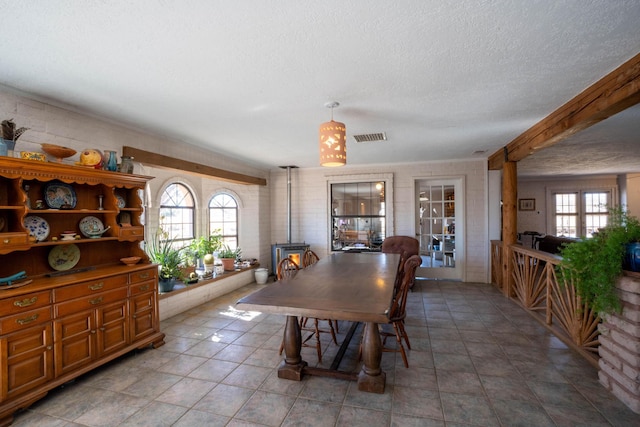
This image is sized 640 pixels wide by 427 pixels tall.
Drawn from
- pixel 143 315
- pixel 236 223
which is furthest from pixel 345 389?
pixel 236 223

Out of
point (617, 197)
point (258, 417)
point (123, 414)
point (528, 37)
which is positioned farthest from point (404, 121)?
point (617, 197)

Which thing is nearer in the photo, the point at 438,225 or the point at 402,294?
the point at 402,294

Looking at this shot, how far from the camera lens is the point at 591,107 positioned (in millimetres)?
2564

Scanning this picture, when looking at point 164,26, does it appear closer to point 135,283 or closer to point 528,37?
point 528,37

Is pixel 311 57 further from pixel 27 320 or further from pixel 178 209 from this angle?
pixel 178 209

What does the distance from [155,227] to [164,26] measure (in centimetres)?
376

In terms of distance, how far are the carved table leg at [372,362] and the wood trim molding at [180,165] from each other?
3193 mm

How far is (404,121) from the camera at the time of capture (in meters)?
3.46

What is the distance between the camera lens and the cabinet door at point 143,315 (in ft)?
9.57

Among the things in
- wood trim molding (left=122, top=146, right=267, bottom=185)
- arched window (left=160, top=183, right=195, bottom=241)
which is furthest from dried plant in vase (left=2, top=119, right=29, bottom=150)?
arched window (left=160, top=183, right=195, bottom=241)

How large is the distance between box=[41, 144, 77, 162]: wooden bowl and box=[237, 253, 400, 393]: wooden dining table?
6.88 feet

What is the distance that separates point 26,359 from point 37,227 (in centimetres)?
106

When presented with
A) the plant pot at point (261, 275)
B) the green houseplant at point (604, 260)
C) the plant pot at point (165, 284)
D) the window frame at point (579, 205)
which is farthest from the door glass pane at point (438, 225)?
the window frame at point (579, 205)

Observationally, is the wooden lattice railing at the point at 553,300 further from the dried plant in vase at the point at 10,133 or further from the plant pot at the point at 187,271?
the dried plant in vase at the point at 10,133
